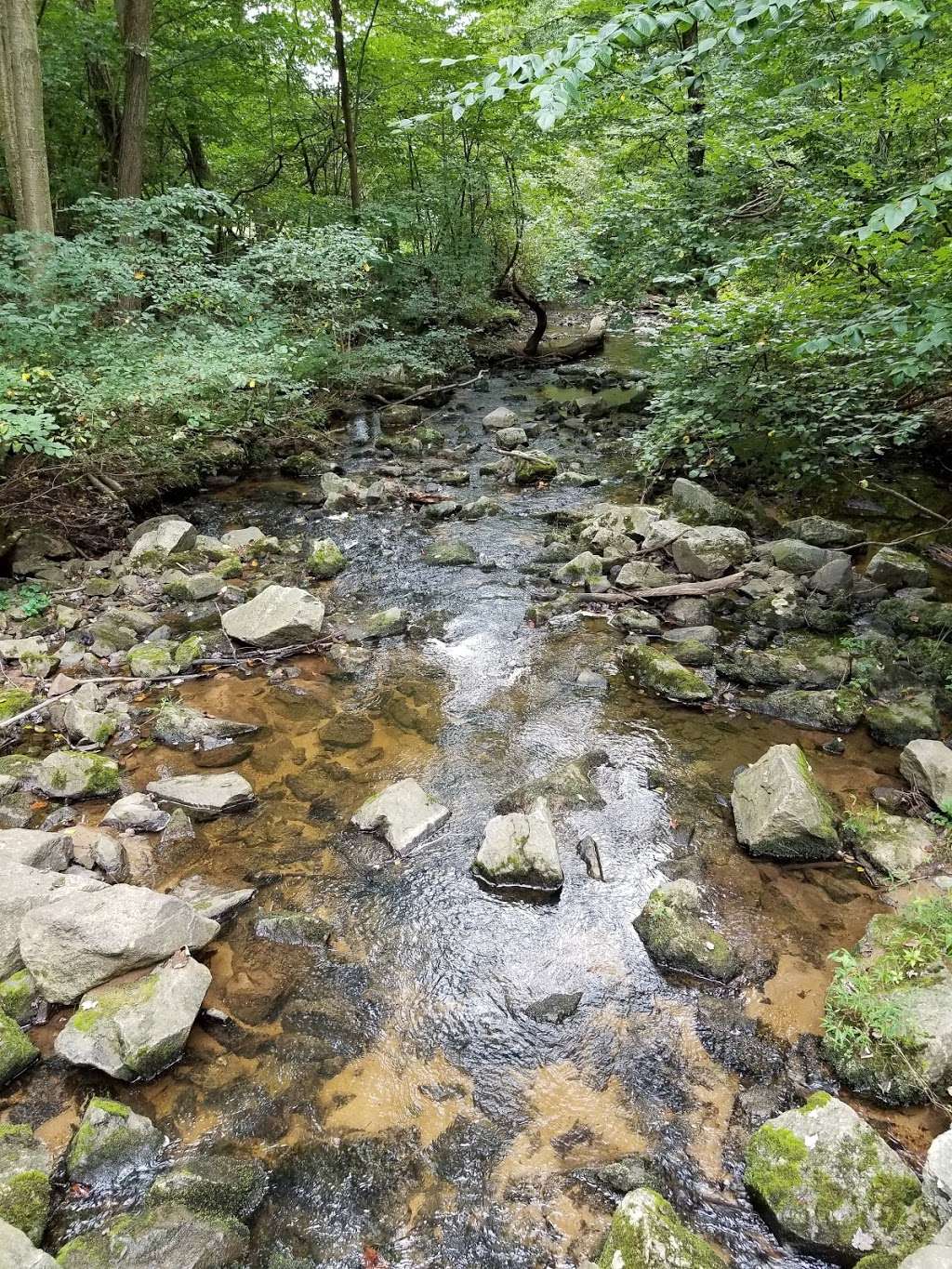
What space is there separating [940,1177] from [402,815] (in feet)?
11.3

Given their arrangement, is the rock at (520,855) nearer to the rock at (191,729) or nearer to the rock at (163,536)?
the rock at (191,729)

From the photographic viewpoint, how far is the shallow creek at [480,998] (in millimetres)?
3035

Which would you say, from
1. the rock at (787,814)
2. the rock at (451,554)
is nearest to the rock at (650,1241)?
the rock at (787,814)

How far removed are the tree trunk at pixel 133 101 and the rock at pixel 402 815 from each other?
11082mm

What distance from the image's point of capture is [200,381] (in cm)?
818

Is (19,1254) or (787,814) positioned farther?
(787,814)

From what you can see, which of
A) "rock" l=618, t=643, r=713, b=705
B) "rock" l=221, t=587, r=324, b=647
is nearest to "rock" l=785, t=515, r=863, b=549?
"rock" l=618, t=643, r=713, b=705

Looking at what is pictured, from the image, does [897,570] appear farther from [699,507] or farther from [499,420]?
[499,420]

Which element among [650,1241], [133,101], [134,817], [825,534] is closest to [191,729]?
Answer: [134,817]

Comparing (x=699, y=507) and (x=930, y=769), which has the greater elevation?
(x=699, y=507)

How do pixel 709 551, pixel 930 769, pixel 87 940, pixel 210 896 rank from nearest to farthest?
pixel 87 940
pixel 210 896
pixel 930 769
pixel 709 551

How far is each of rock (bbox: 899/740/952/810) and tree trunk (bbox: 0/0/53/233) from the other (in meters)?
10.3

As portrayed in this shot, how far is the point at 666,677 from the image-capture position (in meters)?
6.62

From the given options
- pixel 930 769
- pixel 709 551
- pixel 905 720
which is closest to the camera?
pixel 930 769
